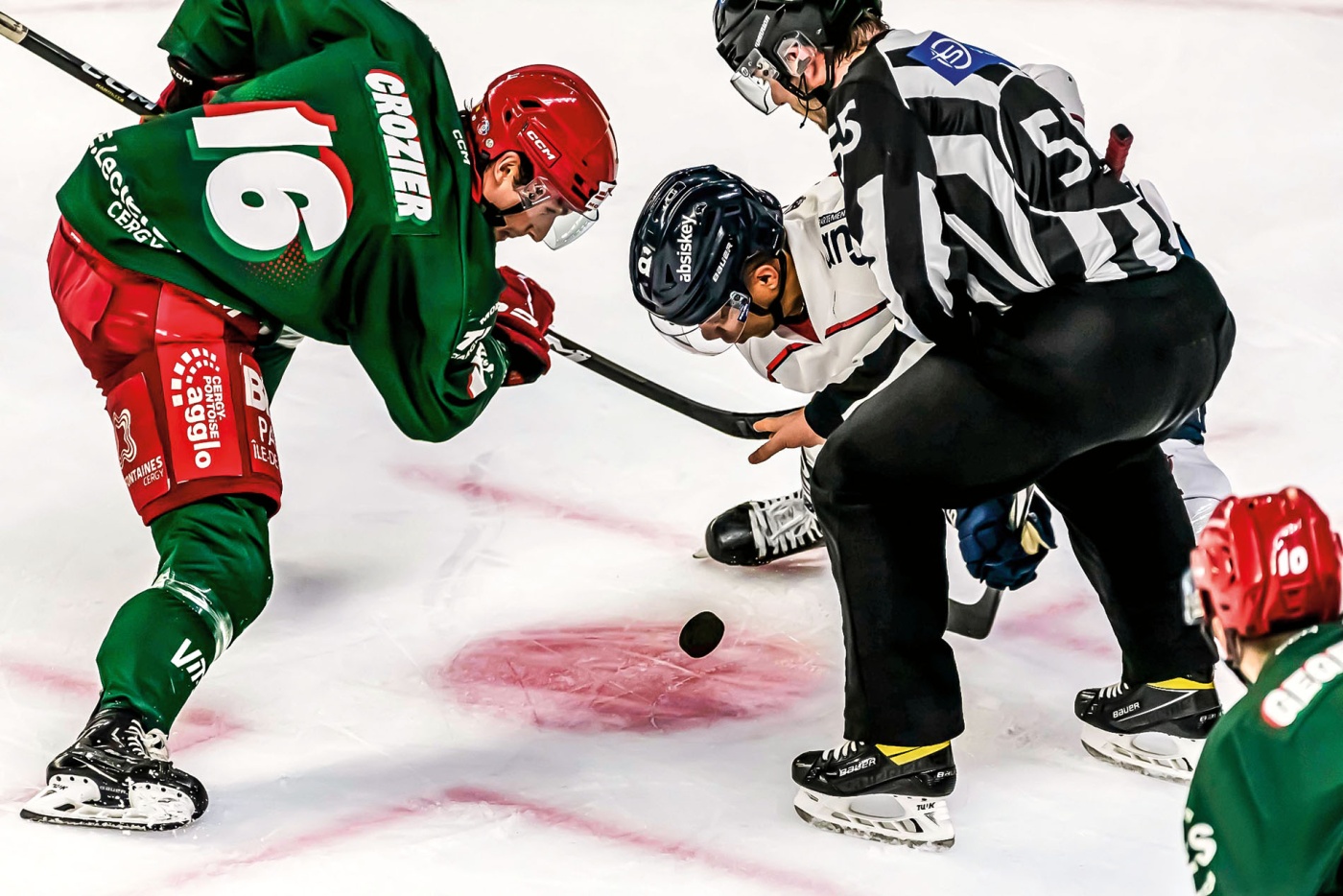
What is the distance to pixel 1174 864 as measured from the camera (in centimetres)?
233

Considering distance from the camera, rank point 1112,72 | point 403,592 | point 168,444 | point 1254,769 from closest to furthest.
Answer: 1. point 1254,769
2. point 168,444
3. point 403,592
4. point 1112,72

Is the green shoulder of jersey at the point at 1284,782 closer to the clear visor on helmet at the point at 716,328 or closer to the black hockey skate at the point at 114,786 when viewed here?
the clear visor on helmet at the point at 716,328

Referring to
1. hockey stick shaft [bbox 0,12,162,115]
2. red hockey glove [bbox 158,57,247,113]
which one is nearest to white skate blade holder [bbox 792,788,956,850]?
red hockey glove [bbox 158,57,247,113]

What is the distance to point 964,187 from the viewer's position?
2.16 m

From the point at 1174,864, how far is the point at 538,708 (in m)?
1.14

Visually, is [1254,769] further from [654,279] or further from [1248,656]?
[654,279]

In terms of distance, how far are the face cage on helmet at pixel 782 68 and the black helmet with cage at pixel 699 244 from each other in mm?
168

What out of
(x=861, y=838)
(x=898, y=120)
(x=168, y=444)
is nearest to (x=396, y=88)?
(x=168, y=444)

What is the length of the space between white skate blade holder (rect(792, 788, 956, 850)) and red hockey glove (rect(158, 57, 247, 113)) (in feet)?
5.67

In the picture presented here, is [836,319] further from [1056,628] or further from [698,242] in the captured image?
[1056,628]

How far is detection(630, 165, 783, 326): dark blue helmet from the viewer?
8.52 feet

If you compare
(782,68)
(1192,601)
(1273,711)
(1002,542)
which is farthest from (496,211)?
(1273,711)

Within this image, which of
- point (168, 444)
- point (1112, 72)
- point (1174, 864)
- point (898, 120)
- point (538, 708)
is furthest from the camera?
point (1112, 72)

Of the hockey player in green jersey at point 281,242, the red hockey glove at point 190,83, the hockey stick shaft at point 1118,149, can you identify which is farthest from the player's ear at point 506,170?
the hockey stick shaft at point 1118,149
